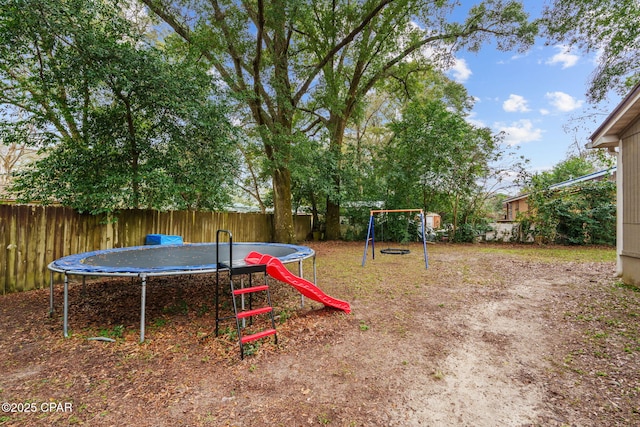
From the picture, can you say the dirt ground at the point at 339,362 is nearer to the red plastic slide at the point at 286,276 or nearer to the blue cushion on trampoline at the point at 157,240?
the red plastic slide at the point at 286,276

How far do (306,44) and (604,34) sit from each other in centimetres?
800

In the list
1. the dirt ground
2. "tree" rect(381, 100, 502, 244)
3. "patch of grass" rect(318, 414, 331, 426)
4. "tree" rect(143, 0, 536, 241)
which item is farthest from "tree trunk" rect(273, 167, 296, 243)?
"patch of grass" rect(318, 414, 331, 426)

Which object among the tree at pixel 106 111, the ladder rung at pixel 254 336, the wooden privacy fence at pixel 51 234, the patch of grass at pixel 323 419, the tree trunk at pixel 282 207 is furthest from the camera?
the tree trunk at pixel 282 207

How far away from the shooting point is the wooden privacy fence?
393 centimetres

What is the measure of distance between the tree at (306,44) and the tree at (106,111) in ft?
4.33

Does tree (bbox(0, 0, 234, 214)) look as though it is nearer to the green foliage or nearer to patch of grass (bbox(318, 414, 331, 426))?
patch of grass (bbox(318, 414, 331, 426))

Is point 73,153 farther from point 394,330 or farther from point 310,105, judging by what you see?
point 310,105

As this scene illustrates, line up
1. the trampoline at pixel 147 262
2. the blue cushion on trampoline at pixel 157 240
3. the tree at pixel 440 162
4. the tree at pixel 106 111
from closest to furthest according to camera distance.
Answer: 1. the trampoline at pixel 147 262
2. the tree at pixel 106 111
3. the blue cushion on trampoline at pixel 157 240
4. the tree at pixel 440 162

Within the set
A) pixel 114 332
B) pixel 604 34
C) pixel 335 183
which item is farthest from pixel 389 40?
pixel 114 332

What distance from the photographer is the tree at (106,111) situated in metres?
4.11

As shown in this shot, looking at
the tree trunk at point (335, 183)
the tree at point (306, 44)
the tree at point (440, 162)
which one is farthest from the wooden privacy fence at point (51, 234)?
the tree at point (440, 162)

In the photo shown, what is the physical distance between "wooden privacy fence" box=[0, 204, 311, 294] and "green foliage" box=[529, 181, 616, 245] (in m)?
11.1

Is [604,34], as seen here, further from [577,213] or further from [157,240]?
[157,240]

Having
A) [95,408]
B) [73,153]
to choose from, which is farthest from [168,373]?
[73,153]
